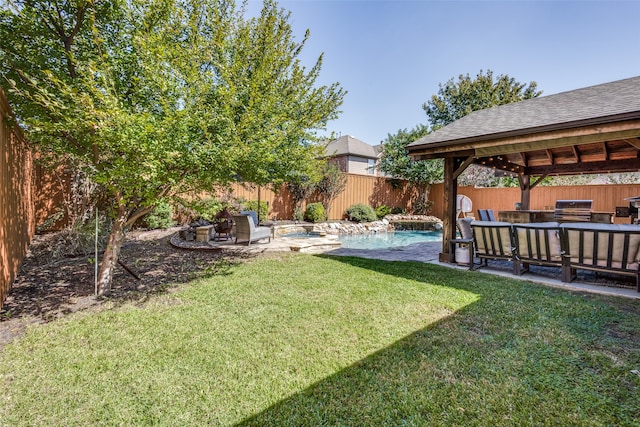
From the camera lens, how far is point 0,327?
3.21 m

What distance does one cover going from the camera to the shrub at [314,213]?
1424 centimetres

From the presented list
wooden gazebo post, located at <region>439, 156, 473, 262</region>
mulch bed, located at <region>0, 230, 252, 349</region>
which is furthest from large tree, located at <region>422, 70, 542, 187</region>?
mulch bed, located at <region>0, 230, 252, 349</region>

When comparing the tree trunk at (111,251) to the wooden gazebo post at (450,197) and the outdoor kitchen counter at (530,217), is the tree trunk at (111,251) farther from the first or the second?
the outdoor kitchen counter at (530,217)

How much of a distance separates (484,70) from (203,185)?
23751mm

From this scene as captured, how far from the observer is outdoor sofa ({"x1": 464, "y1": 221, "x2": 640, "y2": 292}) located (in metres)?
4.42

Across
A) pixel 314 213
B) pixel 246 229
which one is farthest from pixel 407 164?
pixel 246 229

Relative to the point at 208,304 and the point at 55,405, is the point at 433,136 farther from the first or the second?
the point at 55,405

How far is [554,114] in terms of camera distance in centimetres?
550

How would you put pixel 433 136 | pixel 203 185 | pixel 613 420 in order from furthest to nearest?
pixel 433 136, pixel 203 185, pixel 613 420

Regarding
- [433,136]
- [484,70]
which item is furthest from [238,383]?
A: [484,70]

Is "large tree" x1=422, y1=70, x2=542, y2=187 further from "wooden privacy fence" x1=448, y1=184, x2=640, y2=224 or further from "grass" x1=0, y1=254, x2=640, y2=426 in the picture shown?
"grass" x1=0, y1=254, x2=640, y2=426

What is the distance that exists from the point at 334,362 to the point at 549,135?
16.9 feet

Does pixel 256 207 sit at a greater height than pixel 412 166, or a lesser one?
lesser

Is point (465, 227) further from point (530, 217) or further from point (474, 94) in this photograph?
point (474, 94)
